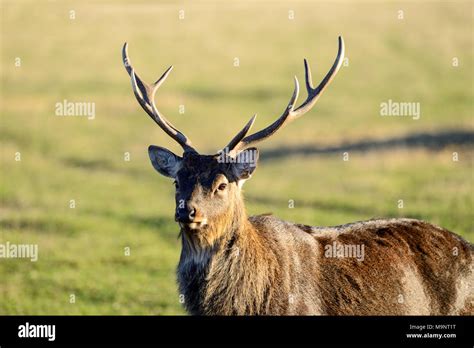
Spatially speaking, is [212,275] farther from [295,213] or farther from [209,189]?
[295,213]

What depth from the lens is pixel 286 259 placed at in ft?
31.5

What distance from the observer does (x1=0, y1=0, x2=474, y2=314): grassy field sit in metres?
18.1

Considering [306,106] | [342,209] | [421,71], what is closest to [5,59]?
[421,71]

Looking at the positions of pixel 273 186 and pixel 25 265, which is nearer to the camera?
pixel 25 265

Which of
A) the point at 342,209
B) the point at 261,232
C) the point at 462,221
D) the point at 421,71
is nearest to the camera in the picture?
the point at 261,232

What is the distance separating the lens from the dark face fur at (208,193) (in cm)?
920

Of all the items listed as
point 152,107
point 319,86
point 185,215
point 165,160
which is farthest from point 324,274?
point 152,107

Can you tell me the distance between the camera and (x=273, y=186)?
81.7 feet

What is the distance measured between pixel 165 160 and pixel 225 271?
126cm

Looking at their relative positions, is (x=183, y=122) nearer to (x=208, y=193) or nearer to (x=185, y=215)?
(x=208, y=193)

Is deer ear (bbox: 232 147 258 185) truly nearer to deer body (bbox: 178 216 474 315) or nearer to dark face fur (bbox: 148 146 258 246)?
dark face fur (bbox: 148 146 258 246)

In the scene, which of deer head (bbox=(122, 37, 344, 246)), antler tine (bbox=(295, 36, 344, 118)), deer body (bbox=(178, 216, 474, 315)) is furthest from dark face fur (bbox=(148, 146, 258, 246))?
antler tine (bbox=(295, 36, 344, 118))

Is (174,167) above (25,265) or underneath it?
above
